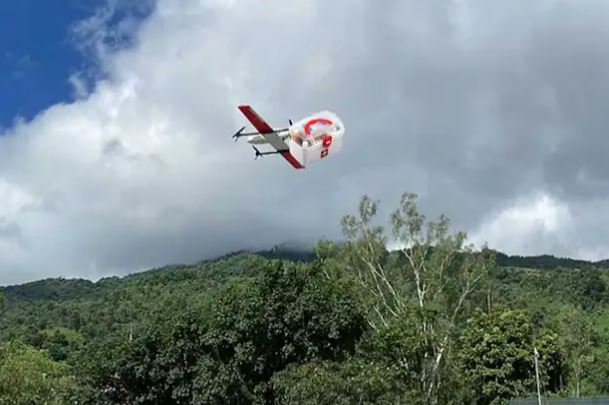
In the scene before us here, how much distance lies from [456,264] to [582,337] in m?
13.2

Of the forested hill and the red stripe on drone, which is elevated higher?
the forested hill

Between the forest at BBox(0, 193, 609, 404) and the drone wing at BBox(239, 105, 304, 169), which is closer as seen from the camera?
the drone wing at BBox(239, 105, 304, 169)

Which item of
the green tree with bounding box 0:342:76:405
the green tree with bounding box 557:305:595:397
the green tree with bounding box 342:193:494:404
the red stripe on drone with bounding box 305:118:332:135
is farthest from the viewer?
the green tree with bounding box 557:305:595:397

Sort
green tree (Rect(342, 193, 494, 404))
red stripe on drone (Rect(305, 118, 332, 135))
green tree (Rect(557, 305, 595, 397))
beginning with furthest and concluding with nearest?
1. green tree (Rect(557, 305, 595, 397))
2. green tree (Rect(342, 193, 494, 404))
3. red stripe on drone (Rect(305, 118, 332, 135))

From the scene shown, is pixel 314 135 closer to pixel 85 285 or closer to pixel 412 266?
pixel 412 266

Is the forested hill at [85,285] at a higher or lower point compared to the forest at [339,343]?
higher

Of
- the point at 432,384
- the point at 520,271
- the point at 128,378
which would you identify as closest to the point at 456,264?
the point at 432,384

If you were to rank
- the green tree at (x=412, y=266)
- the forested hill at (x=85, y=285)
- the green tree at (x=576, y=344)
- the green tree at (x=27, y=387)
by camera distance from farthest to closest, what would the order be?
the forested hill at (x=85, y=285) → the green tree at (x=576, y=344) → the green tree at (x=412, y=266) → the green tree at (x=27, y=387)

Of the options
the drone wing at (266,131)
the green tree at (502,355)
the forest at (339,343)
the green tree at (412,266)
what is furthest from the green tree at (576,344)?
the drone wing at (266,131)

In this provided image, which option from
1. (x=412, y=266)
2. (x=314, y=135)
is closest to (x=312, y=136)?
(x=314, y=135)

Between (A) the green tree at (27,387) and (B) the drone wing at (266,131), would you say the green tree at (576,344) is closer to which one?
(A) the green tree at (27,387)

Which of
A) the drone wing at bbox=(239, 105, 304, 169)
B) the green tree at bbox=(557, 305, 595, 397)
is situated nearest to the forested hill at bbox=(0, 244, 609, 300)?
the green tree at bbox=(557, 305, 595, 397)

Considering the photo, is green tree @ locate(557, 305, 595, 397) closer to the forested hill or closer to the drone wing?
the drone wing

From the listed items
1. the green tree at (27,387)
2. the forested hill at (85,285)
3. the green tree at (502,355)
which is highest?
the forested hill at (85,285)
